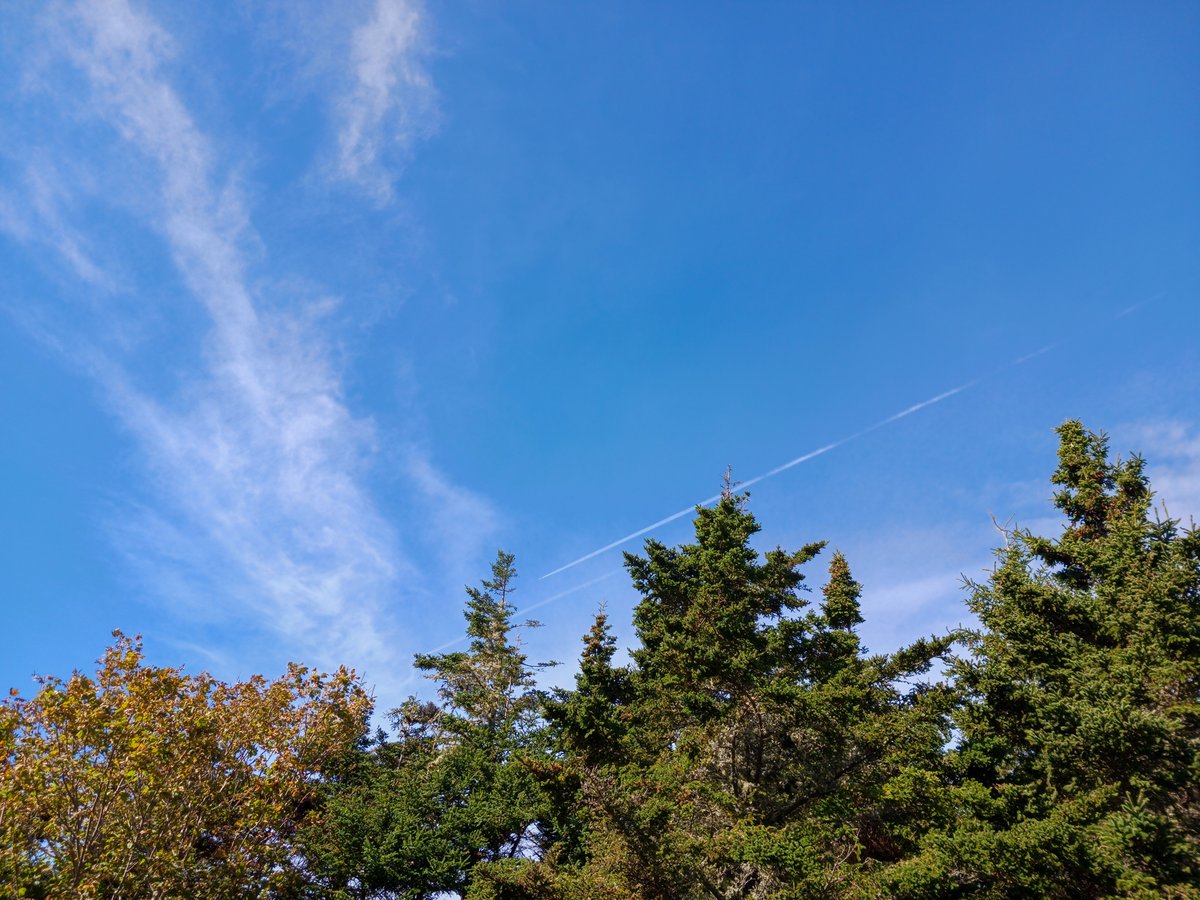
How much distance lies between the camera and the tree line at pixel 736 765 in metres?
12.2

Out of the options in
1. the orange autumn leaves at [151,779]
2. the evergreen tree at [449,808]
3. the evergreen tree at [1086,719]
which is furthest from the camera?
the evergreen tree at [449,808]

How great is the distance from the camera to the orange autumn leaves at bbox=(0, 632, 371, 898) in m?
11.1

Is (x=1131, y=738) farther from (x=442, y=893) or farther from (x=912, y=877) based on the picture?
(x=442, y=893)

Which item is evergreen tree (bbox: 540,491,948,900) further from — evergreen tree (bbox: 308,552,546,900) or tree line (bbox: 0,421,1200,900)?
evergreen tree (bbox: 308,552,546,900)

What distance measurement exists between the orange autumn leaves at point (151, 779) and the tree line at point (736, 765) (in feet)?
0.20

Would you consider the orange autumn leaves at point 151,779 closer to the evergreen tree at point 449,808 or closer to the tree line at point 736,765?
the tree line at point 736,765

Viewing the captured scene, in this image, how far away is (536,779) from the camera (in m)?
22.9

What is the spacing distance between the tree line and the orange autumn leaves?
6 centimetres

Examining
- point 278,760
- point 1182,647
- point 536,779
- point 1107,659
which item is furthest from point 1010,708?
point 278,760

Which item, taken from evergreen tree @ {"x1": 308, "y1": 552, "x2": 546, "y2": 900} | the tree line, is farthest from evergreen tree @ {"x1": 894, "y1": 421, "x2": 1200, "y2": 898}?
evergreen tree @ {"x1": 308, "y1": 552, "x2": 546, "y2": 900}

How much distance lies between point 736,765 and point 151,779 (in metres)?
15.1

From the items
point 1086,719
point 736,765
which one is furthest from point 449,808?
point 1086,719

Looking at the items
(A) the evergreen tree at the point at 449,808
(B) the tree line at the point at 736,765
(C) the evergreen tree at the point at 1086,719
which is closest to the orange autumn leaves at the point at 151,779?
(B) the tree line at the point at 736,765

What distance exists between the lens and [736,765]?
1800 centimetres
